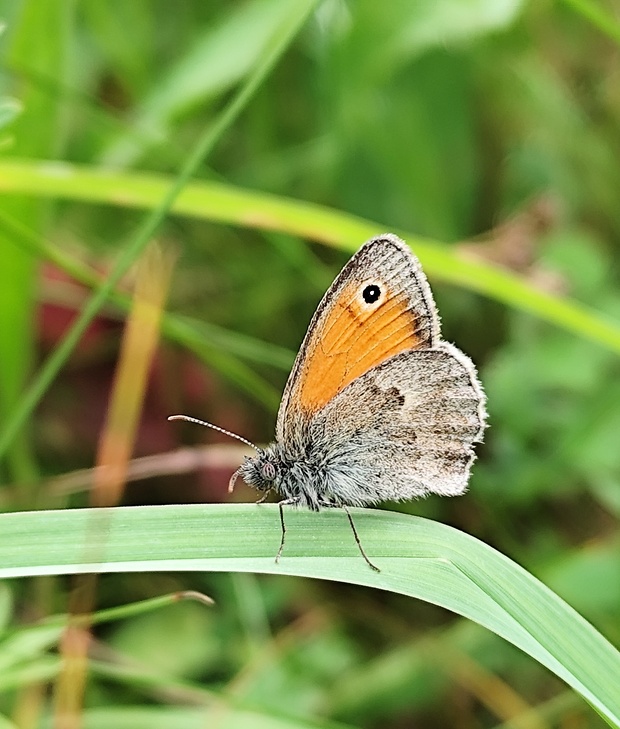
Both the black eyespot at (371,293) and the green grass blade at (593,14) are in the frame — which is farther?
the green grass blade at (593,14)


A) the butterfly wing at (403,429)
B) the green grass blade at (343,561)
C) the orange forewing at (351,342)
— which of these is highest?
the orange forewing at (351,342)

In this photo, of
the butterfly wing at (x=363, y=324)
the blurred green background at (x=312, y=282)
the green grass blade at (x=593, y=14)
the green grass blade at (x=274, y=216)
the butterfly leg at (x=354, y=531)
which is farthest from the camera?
the blurred green background at (x=312, y=282)

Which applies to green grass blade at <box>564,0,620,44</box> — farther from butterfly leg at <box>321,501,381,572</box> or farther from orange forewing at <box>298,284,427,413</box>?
butterfly leg at <box>321,501,381,572</box>

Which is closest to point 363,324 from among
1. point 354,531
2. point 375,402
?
point 375,402

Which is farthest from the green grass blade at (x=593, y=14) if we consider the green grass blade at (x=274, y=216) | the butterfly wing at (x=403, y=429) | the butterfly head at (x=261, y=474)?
the butterfly head at (x=261, y=474)

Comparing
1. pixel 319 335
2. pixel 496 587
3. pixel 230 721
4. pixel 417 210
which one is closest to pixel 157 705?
pixel 230 721

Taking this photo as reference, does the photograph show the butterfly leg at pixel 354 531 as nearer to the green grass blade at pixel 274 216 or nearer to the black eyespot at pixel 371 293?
the black eyespot at pixel 371 293

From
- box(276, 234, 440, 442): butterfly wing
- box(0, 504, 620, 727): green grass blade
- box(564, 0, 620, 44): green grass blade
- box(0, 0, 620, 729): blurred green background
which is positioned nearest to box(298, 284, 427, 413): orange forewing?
box(276, 234, 440, 442): butterfly wing

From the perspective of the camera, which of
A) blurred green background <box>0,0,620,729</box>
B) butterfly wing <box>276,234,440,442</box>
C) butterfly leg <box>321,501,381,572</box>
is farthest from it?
blurred green background <box>0,0,620,729</box>
